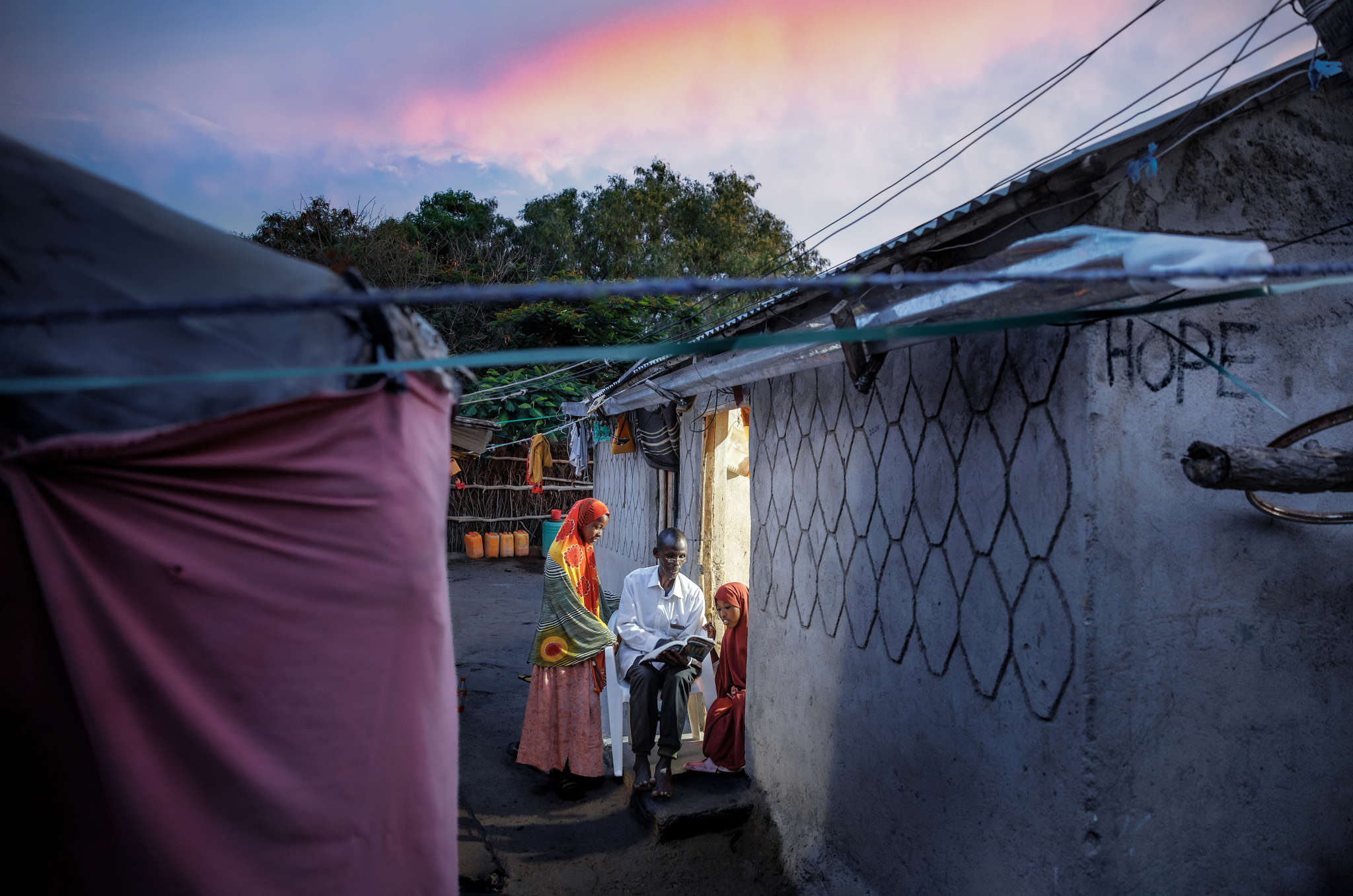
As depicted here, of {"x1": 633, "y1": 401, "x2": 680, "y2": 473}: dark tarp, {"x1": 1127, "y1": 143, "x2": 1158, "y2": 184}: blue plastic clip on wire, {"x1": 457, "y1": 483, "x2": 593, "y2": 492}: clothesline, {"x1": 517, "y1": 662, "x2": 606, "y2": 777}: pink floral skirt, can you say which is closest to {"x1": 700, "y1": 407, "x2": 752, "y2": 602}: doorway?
{"x1": 633, "y1": 401, "x2": 680, "y2": 473}: dark tarp

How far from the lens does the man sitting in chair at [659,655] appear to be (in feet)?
17.7

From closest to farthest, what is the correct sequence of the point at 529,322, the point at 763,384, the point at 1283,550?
the point at 1283,550, the point at 763,384, the point at 529,322

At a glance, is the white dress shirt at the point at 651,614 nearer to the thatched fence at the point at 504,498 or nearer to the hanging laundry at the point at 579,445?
the hanging laundry at the point at 579,445

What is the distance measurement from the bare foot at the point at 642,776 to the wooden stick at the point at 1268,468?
420 cm

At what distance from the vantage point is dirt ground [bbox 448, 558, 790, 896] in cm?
468

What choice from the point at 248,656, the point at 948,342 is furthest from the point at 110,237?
the point at 948,342

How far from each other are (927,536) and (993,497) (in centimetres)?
45

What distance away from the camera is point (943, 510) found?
11.4 feet

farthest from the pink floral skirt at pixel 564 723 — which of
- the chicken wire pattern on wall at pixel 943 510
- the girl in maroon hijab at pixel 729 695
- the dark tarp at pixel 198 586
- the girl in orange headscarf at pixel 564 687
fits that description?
the dark tarp at pixel 198 586

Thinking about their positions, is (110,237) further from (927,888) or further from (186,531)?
(927,888)

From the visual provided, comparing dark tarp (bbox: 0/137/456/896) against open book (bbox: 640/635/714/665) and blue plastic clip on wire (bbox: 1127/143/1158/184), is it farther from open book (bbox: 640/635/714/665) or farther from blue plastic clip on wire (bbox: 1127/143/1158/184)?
open book (bbox: 640/635/714/665)

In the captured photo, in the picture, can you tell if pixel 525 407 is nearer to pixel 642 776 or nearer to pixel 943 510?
pixel 642 776

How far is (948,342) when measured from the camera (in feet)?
11.2

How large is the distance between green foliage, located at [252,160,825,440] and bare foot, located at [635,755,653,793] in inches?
535
